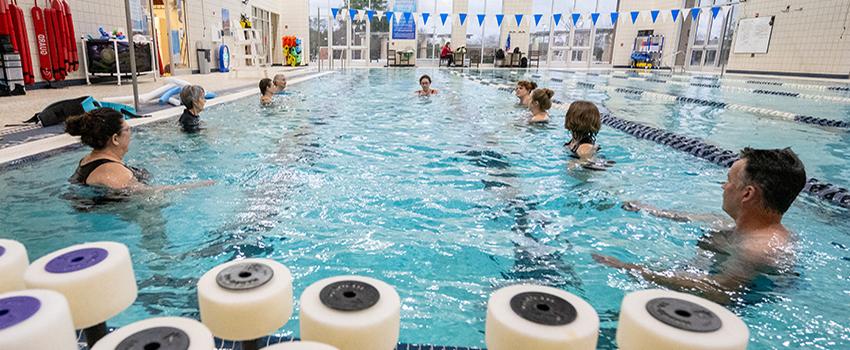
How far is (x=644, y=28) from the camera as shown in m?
23.2

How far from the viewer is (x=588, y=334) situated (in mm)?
824

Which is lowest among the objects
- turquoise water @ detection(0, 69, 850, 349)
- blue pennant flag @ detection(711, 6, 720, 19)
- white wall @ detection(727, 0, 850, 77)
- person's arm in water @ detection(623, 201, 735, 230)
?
turquoise water @ detection(0, 69, 850, 349)

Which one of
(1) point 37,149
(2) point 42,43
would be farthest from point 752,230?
(2) point 42,43

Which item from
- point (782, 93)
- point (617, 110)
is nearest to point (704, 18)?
point (782, 93)

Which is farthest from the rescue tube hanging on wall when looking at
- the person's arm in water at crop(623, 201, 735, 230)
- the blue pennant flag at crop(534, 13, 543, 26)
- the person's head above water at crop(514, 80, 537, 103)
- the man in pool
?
the man in pool

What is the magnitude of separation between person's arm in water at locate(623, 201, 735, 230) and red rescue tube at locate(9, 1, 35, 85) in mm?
8925

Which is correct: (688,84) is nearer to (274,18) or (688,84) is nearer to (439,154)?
(439,154)

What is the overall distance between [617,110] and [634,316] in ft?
26.9

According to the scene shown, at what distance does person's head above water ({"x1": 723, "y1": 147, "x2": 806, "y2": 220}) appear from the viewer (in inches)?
79.1

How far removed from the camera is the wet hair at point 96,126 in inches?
109

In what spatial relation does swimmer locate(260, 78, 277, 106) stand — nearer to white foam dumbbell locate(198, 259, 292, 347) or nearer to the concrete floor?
the concrete floor

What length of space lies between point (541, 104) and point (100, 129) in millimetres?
4811

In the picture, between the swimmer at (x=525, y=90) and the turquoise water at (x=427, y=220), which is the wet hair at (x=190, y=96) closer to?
the turquoise water at (x=427, y=220)

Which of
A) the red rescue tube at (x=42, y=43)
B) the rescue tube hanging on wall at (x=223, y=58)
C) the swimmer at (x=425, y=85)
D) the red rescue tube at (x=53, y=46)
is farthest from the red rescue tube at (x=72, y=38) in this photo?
the swimmer at (x=425, y=85)
